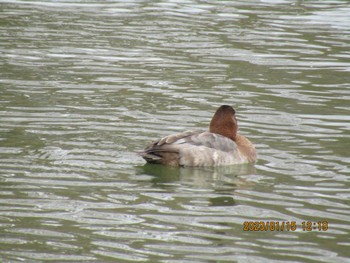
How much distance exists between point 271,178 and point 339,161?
1103 mm

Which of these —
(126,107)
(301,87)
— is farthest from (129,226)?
(301,87)

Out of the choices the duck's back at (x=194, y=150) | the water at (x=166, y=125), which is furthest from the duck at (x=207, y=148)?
the water at (x=166, y=125)

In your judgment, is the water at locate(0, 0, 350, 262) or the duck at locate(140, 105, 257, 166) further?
the duck at locate(140, 105, 257, 166)

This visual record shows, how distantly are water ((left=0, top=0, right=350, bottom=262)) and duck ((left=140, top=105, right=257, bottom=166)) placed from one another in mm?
128

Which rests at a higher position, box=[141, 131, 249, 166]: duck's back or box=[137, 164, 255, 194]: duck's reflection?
box=[141, 131, 249, 166]: duck's back

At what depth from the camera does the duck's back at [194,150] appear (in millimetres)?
11148

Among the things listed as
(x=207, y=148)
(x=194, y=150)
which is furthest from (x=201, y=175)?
(x=207, y=148)

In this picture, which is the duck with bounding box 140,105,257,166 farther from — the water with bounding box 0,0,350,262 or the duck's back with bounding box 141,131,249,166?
the water with bounding box 0,0,350,262

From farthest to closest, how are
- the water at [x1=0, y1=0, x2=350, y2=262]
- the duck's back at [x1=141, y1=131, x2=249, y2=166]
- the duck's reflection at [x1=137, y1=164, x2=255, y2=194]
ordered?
the duck's back at [x1=141, y1=131, x2=249, y2=166], the duck's reflection at [x1=137, y1=164, x2=255, y2=194], the water at [x1=0, y1=0, x2=350, y2=262]

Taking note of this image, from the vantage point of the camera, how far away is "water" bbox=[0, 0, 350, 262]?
8.44m

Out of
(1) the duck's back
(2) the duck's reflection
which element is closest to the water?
(2) the duck's reflection

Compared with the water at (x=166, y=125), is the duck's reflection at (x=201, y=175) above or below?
below

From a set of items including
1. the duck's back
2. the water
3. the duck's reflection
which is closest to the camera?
the water

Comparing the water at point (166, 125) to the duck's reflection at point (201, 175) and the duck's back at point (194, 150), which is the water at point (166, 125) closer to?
the duck's reflection at point (201, 175)
